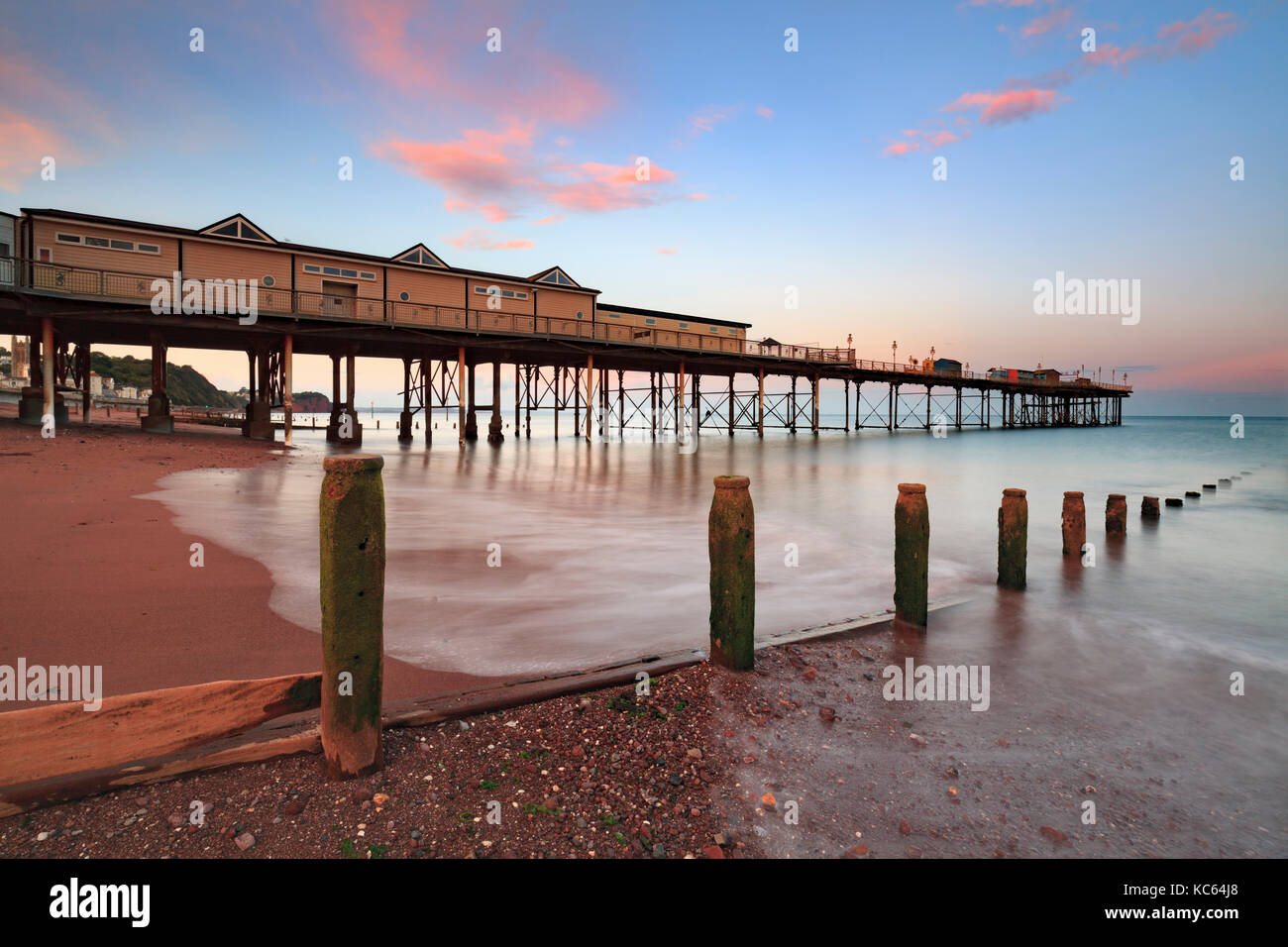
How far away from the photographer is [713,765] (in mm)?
3973

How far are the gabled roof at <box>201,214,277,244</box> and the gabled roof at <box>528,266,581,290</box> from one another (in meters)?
14.3

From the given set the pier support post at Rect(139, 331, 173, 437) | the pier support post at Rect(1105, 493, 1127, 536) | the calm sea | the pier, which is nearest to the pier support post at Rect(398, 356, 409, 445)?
the pier

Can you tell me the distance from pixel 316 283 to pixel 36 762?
109ft

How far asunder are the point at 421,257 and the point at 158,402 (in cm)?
1451

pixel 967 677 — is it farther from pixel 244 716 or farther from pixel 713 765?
pixel 244 716

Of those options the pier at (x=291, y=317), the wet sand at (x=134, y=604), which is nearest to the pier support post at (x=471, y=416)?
the pier at (x=291, y=317)

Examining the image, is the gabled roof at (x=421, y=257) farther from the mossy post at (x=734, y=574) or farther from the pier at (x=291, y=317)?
the mossy post at (x=734, y=574)

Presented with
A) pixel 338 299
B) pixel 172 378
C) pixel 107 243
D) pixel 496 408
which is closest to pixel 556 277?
pixel 496 408

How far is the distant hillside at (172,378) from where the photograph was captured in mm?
84056

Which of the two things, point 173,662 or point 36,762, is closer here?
point 36,762

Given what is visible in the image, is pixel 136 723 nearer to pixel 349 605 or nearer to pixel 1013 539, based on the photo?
pixel 349 605

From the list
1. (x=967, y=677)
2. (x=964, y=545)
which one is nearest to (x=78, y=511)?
(x=967, y=677)

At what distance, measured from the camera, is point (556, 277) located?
40688 mm

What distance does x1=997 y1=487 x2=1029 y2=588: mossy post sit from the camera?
Answer: 8.99 metres
